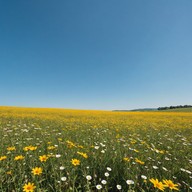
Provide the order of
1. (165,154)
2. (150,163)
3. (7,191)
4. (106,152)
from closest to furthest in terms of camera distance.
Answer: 1. (7,191)
2. (150,163)
3. (106,152)
4. (165,154)

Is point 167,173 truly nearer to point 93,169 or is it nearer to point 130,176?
point 130,176

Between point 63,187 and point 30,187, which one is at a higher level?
point 30,187

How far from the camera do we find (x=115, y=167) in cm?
249

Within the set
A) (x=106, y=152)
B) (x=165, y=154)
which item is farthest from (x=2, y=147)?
(x=165, y=154)

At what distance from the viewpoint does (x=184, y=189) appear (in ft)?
6.93

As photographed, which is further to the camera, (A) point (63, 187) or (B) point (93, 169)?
(B) point (93, 169)

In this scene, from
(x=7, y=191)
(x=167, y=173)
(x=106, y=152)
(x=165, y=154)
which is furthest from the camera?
(x=165, y=154)

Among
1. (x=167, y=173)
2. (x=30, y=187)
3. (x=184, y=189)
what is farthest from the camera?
(x=167, y=173)

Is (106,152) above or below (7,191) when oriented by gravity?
above

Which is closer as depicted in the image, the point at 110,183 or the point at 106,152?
the point at 110,183

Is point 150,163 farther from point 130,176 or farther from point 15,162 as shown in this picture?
point 15,162

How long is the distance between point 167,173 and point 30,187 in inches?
84.8

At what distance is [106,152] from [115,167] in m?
0.64

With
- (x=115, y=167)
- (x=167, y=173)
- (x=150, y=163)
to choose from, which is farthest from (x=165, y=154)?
(x=115, y=167)
